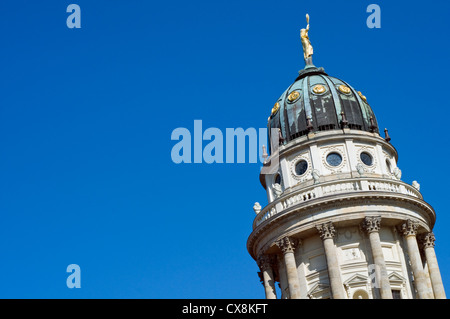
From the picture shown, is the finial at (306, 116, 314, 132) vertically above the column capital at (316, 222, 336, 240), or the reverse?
the finial at (306, 116, 314, 132)

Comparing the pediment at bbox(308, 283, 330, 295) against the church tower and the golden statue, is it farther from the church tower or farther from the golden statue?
the golden statue

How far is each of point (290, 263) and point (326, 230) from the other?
4.04 meters

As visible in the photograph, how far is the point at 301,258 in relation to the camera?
6184 cm

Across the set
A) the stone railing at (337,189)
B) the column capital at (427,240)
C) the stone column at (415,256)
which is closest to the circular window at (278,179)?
the stone railing at (337,189)

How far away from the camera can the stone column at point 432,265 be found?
198ft

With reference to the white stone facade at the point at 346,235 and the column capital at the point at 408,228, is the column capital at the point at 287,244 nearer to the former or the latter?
the white stone facade at the point at 346,235

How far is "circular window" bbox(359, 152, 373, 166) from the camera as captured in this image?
65.9m

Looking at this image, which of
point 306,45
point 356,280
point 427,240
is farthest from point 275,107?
point 356,280

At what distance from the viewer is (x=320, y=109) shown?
67812 mm

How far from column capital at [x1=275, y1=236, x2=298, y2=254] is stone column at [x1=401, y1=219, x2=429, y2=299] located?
28.0ft

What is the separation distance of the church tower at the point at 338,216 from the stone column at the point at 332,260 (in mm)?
76

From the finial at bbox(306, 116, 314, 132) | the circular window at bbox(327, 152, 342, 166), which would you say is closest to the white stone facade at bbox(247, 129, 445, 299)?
the circular window at bbox(327, 152, 342, 166)
